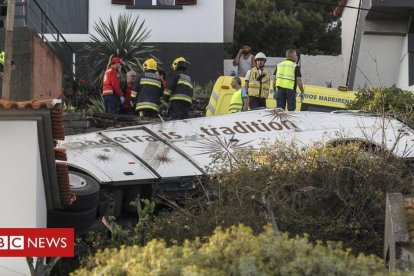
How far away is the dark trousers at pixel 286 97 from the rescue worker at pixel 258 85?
0.39 meters

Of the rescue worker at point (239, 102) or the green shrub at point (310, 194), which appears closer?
the green shrub at point (310, 194)

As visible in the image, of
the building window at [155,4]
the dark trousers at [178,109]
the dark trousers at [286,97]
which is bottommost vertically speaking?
the dark trousers at [178,109]

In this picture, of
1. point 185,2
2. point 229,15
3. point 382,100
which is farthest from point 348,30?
point 382,100

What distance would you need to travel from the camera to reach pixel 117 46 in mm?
20141

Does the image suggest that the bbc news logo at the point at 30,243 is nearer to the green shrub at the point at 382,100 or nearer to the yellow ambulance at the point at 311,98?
the green shrub at the point at 382,100

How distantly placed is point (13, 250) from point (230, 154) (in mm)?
3126

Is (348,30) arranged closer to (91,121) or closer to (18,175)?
(91,121)

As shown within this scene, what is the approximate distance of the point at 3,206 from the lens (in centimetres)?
825

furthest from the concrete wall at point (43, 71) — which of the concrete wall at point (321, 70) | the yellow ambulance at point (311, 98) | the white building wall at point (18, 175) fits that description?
the concrete wall at point (321, 70)

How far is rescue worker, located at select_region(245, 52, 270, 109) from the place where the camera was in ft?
49.5

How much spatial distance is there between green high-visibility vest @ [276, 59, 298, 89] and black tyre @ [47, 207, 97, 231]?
218 inches

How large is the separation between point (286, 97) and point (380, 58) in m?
9.64

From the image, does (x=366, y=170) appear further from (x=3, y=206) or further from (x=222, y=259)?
(x=222, y=259)

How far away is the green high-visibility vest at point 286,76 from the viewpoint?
14.8m
